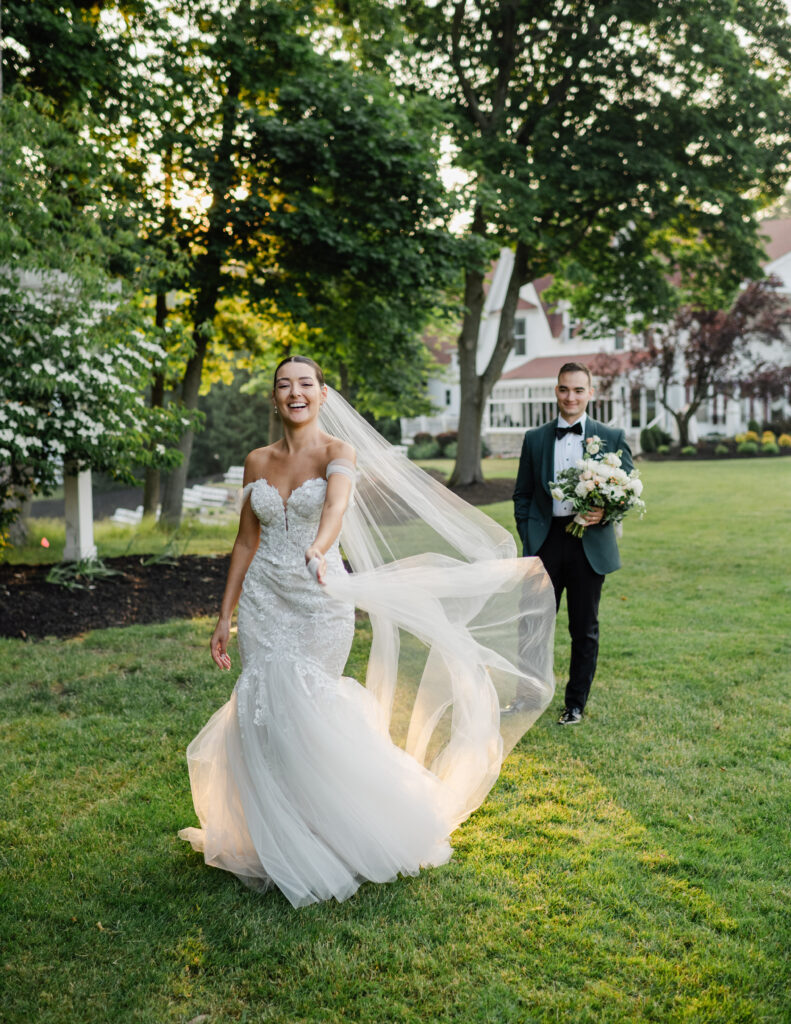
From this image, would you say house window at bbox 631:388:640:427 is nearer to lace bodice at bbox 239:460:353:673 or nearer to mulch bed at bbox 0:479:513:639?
mulch bed at bbox 0:479:513:639

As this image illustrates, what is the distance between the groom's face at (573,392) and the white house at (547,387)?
28928mm

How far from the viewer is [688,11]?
1727 centimetres

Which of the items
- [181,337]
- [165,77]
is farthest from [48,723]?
[165,77]

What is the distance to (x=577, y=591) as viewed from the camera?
5941 millimetres

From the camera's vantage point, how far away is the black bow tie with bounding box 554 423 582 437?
5996 mm

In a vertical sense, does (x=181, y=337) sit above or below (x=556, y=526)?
above

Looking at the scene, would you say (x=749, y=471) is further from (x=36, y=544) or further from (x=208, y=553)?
(x=36, y=544)

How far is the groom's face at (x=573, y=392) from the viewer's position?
5664 mm

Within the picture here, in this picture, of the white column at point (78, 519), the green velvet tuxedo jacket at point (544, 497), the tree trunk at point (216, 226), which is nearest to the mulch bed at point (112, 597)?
the white column at point (78, 519)

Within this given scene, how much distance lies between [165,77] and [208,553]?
24.8 ft

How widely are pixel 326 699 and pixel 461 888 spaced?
1.05 m

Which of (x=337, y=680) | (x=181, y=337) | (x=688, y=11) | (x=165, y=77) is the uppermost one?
(x=688, y=11)

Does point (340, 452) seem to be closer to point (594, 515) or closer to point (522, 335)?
point (594, 515)

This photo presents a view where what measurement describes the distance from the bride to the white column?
24.0ft
